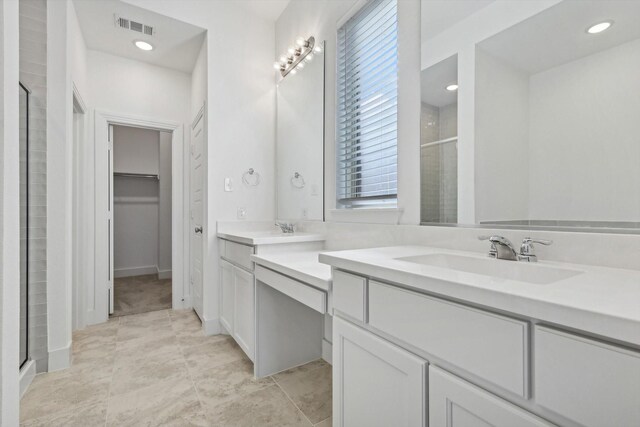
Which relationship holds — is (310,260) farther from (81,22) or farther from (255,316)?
(81,22)

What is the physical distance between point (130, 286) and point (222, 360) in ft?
9.16

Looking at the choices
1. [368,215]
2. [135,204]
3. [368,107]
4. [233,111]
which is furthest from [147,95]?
[368,215]

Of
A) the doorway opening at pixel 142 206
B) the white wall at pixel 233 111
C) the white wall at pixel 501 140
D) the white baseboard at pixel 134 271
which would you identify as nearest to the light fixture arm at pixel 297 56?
Answer: the white wall at pixel 233 111

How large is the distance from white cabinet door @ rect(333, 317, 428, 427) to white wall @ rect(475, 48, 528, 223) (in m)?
0.68

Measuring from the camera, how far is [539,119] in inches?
40.9

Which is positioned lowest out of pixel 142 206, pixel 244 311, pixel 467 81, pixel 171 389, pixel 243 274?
pixel 171 389

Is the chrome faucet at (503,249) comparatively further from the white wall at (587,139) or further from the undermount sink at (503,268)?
the white wall at (587,139)

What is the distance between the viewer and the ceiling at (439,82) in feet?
4.36

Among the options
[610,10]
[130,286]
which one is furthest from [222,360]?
[130,286]

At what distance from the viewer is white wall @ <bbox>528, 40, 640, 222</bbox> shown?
851mm

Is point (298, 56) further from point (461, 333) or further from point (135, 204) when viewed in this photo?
point (135, 204)

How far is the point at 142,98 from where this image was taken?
314 centimetres

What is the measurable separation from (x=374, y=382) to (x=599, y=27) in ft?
4.24

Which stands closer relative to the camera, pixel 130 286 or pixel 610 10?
pixel 610 10
